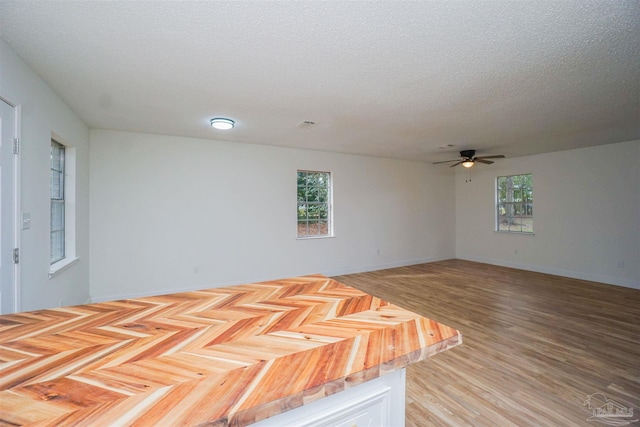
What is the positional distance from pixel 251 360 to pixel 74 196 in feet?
11.8

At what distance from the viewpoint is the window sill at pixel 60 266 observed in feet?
8.59

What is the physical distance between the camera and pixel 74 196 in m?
3.21

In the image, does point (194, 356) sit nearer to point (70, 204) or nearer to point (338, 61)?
point (338, 61)

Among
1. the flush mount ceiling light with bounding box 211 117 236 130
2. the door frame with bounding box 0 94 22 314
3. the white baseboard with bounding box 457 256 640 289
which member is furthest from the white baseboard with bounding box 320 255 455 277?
the door frame with bounding box 0 94 22 314

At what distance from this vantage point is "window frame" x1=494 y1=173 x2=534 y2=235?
598 centimetres

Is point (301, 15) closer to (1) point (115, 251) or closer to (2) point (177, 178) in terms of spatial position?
(2) point (177, 178)

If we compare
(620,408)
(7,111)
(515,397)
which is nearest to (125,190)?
(7,111)

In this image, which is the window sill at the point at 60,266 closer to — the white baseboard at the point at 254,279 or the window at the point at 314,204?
the white baseboard at the point at 254,279

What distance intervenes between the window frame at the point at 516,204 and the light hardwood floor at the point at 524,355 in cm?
167

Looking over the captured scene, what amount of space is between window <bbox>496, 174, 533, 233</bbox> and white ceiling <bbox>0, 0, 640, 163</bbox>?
2.44 metres

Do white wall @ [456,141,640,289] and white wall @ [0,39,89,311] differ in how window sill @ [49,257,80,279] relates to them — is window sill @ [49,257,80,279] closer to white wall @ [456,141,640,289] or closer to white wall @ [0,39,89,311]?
white wall @ [0,39,89,311]

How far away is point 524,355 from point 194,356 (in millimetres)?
2875

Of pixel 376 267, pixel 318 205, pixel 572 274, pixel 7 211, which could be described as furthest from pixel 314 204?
pixel 572 274

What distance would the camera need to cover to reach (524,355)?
2.50 m
